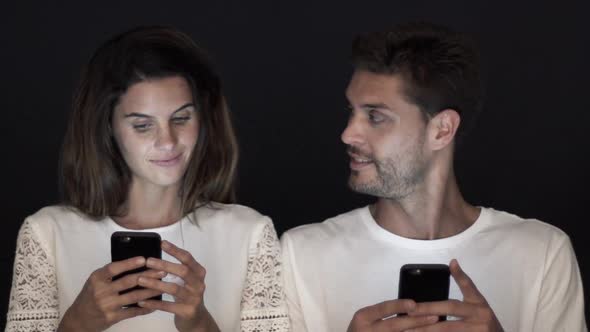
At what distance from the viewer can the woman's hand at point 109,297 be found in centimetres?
259

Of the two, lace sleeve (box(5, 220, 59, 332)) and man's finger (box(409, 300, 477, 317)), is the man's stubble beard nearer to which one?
man's finger (box(409, 300, 477, 317))

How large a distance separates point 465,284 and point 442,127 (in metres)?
0.52

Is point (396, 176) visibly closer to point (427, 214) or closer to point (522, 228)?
point (427, 214)

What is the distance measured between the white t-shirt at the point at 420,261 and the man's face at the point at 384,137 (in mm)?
141

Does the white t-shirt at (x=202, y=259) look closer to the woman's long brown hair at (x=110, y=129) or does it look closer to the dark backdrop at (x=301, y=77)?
the woman's long brown hair at (x=110, y=129)

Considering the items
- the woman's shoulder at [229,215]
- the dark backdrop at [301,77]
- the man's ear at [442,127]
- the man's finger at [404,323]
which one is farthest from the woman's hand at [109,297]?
the dark backdrop at [301,77]

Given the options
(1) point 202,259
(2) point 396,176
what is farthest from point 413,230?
(1) point 202,259

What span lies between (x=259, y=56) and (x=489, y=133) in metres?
0.80

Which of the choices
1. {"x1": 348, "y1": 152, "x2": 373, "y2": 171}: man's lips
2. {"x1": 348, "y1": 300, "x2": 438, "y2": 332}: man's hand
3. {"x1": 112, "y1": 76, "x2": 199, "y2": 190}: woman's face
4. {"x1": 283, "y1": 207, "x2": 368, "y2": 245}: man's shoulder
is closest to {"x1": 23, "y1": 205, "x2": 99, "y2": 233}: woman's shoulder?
{"x1": 112, "y1": 76, "x2": 199, "y2": 190}: woman's face

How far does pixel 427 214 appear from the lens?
→ 2984 mm

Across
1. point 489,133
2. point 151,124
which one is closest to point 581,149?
point 489,133

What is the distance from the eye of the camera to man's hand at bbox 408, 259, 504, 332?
101 inches

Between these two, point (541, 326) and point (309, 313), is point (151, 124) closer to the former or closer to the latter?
point (309, 313)

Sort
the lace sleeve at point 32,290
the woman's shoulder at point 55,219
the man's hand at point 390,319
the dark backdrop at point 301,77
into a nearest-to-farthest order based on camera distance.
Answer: the man's hand at point 390,319, the lace sleeve at point 32,290, the woman's shoulder at point 55,219, the dark backdrop at point 301,77
